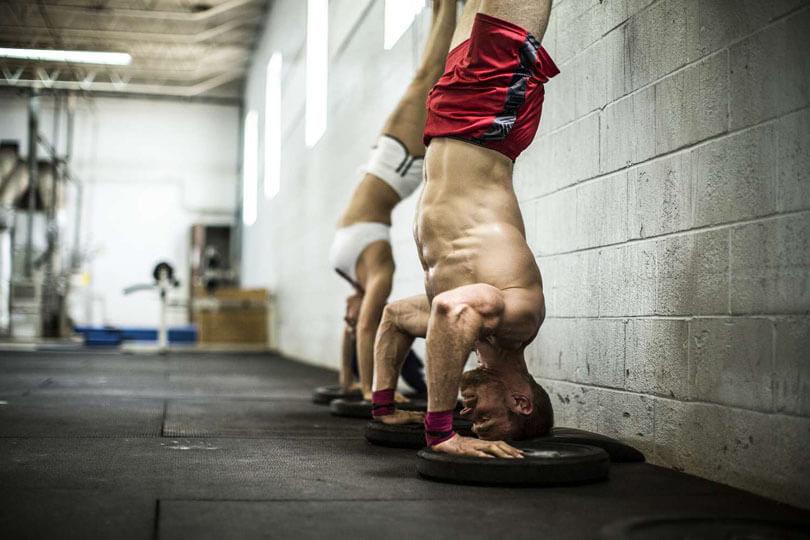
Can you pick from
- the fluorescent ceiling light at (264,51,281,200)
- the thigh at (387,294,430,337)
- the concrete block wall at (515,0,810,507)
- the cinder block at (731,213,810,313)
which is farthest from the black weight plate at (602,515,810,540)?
the fluorescent ceiling light at (264,51,281,200)

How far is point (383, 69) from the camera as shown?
6.66 meters

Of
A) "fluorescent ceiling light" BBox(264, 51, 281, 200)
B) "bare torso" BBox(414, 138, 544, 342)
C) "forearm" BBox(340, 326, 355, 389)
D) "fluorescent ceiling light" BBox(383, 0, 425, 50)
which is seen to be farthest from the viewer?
"fluorescent ceiling light" BBox(264, 51, 281, 200)

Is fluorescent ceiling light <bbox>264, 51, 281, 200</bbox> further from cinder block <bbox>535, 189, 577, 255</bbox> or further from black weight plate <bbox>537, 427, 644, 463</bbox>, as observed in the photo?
black weight plate <bbox>537, 427, 644, 463</bbox>

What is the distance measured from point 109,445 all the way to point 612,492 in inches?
75.5

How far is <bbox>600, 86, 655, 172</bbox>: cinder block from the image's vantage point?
2.95m

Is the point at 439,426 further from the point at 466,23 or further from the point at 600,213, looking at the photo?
the point at 466,23

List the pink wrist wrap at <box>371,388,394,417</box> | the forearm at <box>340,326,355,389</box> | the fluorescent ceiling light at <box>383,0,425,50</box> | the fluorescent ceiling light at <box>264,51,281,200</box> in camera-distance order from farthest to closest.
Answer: the fluorescent ceiling light at <box>264,51,281,200</box>, the fluorescent ceiling light at <box>383,0,425,50</box>, the forearm at <box>340,326,355,389</box>, the pink wrist wrap at <box>371,388,394,417</box>

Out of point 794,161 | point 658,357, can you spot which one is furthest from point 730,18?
point 658,357

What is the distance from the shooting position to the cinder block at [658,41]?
2.75m

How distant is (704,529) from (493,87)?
5.00ft

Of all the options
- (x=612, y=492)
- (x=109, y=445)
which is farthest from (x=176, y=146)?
(x=612, y=492)

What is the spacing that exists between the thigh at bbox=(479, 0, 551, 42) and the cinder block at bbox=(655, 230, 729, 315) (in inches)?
33.5

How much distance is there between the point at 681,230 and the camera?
273 cm

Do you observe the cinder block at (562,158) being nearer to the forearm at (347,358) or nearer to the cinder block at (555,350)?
the cinder block at (555,350)
